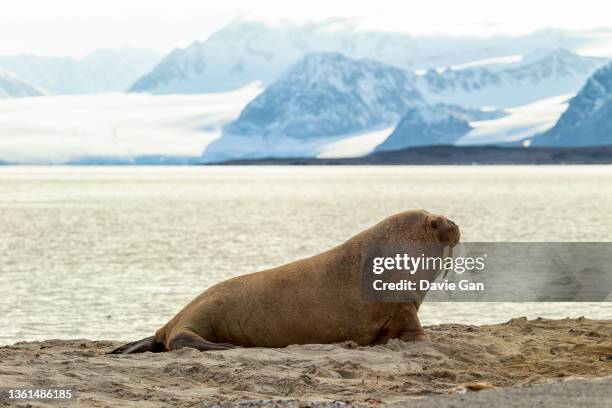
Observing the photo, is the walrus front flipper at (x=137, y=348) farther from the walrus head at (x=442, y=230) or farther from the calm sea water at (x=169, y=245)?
the calm sea water at (x=169, y=245)

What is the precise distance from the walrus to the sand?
0.39m

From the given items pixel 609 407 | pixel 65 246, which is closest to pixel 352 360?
pixel 609 407

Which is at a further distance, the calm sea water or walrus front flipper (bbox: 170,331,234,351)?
the calm sea water

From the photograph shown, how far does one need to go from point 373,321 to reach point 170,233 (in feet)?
172

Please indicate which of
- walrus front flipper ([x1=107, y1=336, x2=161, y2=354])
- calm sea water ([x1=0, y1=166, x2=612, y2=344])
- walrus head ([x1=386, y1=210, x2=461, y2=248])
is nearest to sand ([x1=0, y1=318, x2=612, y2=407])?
walrus front flipper ([x1=107, y1=336, x2=161, y2=354])

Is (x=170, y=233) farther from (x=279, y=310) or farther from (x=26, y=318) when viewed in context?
(x=279, y=310)

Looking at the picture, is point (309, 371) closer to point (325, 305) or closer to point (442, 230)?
point (325, 305)

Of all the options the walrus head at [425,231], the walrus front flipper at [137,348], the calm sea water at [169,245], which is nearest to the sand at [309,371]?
the walrus front flipper at [137,348]

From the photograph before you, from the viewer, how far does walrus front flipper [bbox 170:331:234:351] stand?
13.7 m

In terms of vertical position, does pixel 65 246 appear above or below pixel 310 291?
below

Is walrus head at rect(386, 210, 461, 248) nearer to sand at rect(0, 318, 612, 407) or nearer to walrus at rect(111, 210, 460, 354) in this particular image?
walrus at rect(111, 210, 460, 354)

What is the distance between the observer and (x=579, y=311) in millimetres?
25391

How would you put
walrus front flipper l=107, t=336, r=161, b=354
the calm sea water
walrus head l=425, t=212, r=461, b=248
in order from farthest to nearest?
the calm sea water < walrus front flipper l=107, t=336, r=161, b=354 < walrus head l=425, t=212, r=461, b=248

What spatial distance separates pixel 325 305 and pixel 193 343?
1.73 meters
